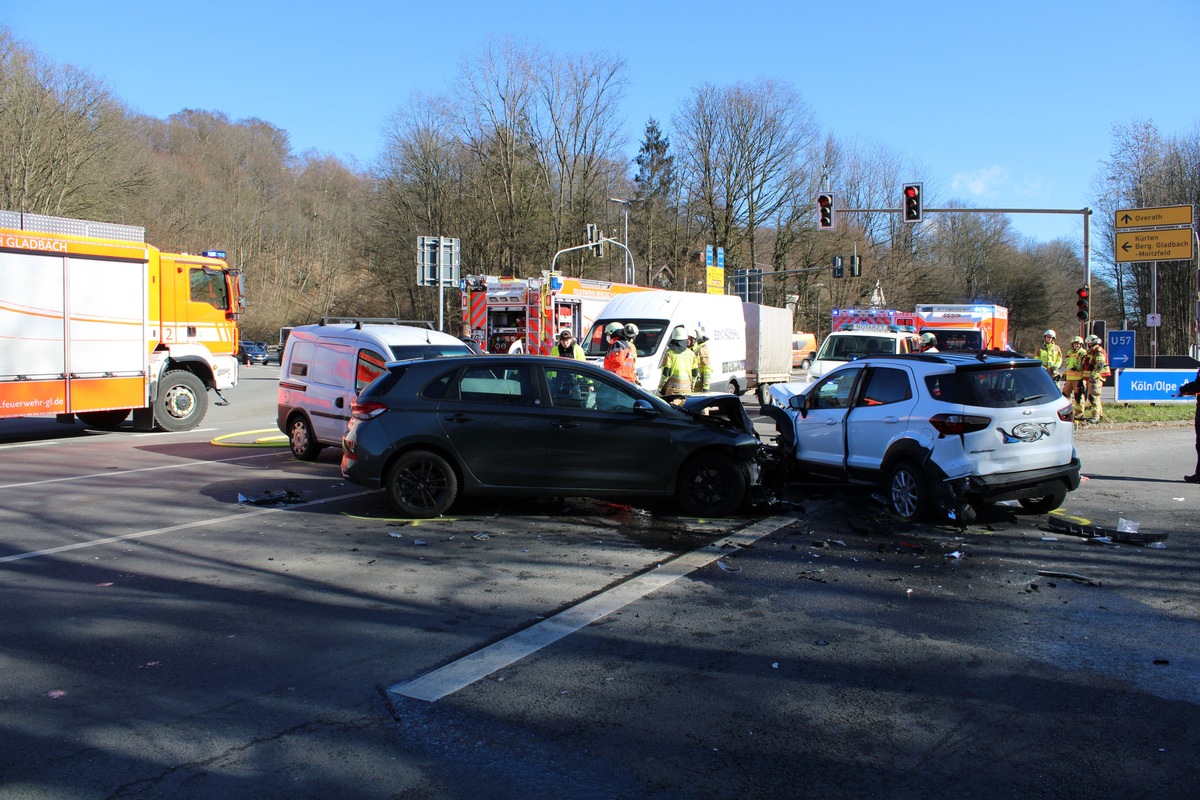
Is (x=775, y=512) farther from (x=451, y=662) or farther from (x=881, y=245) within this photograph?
(x=881, y=245)

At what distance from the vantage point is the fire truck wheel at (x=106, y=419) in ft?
55.6

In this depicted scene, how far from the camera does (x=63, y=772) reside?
3.66 meters

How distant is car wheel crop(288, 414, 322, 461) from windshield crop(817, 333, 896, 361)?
12.6 m

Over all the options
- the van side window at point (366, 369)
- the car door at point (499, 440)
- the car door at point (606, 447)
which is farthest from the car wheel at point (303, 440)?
the car door at point (606, 447)

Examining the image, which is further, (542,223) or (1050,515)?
(542,223)

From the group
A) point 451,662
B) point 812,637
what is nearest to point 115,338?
point 451,662

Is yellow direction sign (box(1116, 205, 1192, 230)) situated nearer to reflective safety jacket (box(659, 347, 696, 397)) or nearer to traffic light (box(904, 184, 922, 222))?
traffic light (box(904, 184, 922, 222))

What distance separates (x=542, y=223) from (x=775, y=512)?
4670cm

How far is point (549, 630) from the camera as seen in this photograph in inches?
216

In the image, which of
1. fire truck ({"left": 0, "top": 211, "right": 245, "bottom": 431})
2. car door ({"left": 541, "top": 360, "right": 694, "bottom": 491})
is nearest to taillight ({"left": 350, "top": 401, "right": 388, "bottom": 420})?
car door ({"left": 541, "top": 360, "right": 694, "bottom": 491})

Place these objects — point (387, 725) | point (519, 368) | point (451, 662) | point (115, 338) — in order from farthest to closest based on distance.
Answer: point (115, 338)
point (519, 368)
point (451, 662)
point (387, 725)

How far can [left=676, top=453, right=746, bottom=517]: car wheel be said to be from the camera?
880cm

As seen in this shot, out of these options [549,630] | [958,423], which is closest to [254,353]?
[958,423]

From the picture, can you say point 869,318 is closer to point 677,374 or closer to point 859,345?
point 859,345
